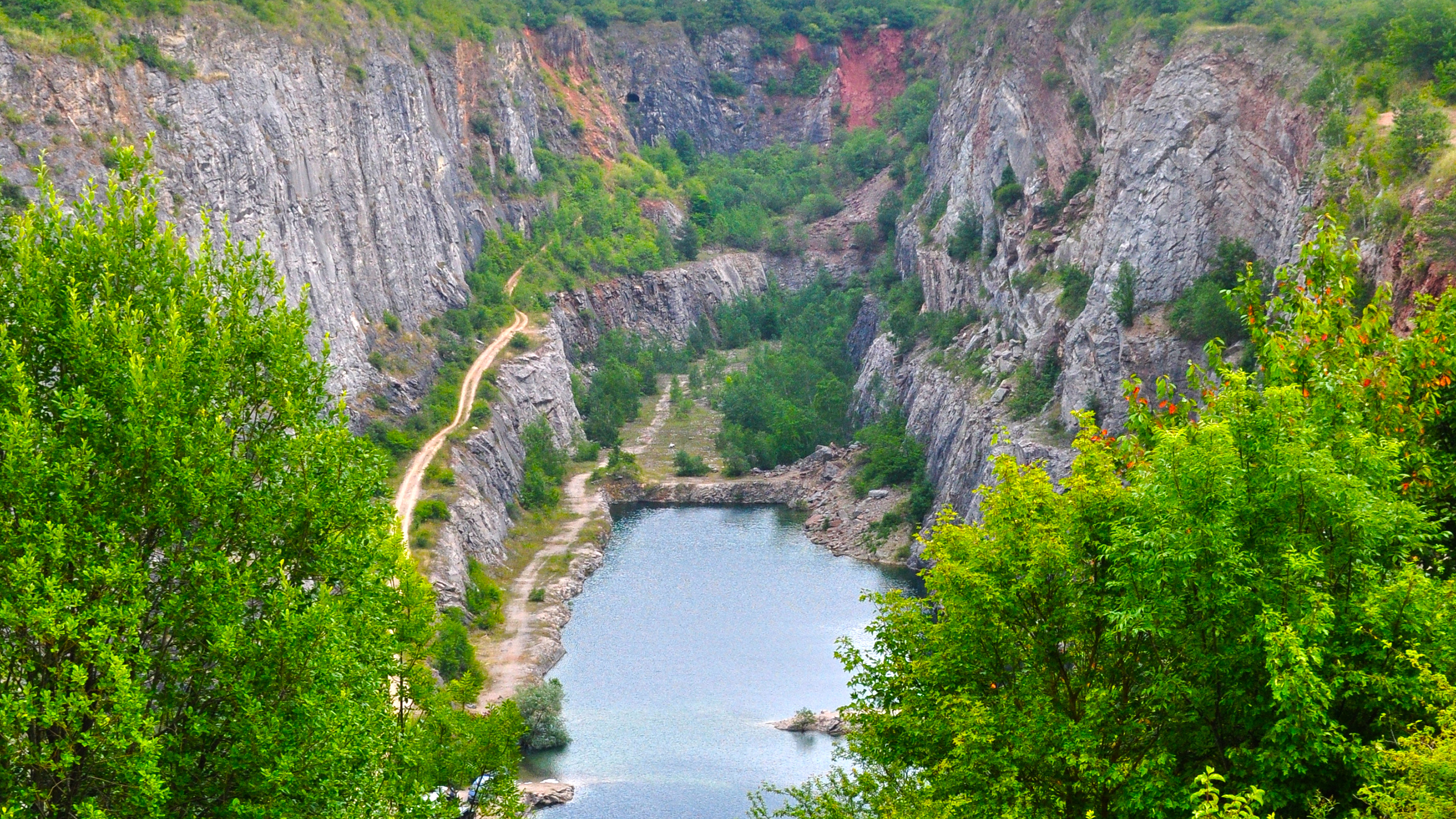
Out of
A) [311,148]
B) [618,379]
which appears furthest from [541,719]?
[618,379]

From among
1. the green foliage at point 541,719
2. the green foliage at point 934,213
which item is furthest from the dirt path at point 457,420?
the green foliage at point 934,213

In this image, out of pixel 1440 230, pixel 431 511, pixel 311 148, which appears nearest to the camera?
pixel 1440 230

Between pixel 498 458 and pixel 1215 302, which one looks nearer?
pixel 1215 302

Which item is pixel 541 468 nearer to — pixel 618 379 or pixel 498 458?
pixel 498 458

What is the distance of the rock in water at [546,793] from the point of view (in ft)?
133

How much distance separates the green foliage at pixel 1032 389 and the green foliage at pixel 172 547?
155ft

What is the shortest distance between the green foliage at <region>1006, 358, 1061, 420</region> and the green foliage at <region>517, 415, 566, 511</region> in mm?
26849

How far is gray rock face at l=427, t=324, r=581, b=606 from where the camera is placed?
186 feet

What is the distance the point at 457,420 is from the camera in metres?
70.0

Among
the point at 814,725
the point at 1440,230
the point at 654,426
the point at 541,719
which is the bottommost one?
the point at 654,426

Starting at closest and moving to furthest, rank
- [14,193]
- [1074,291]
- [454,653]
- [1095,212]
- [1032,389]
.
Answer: [14,193] → [454,653] → [1032,389] → [1074,291] → [1095,212]

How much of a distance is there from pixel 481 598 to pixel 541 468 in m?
20.5

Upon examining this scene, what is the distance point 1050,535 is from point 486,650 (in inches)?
1495

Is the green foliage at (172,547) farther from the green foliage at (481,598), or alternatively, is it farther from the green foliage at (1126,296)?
the green foliage at (1126,296)
